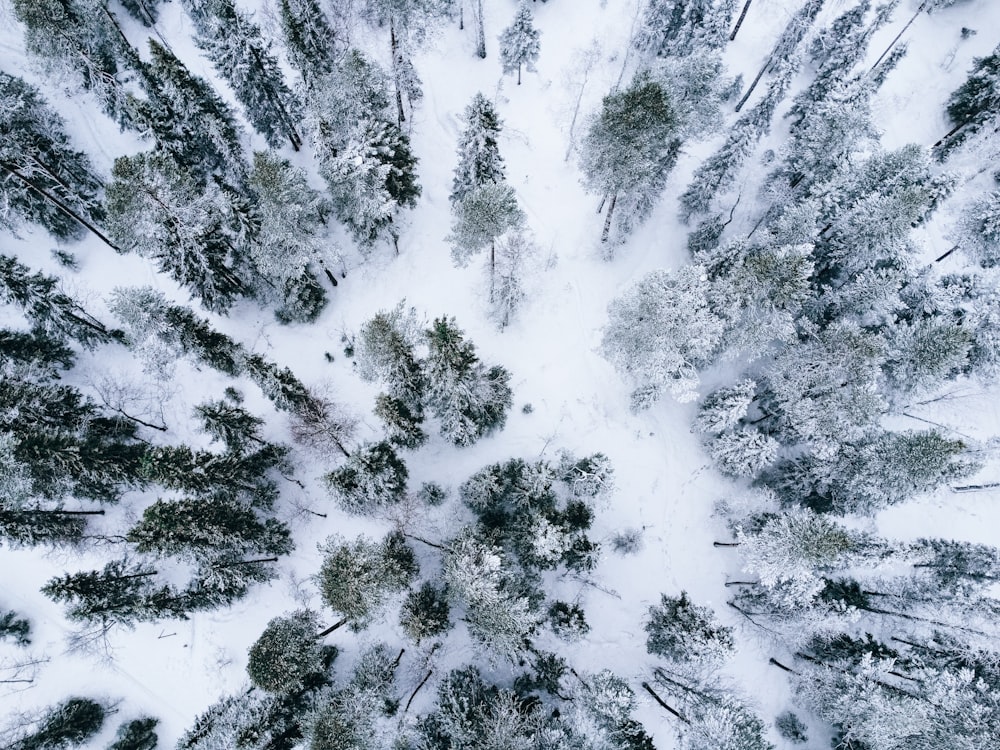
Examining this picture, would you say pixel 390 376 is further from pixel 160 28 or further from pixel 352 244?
pixel 160 28

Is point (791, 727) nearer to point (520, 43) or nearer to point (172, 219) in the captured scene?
point (172, 219)

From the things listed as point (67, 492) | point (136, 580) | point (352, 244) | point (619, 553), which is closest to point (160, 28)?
point (352, 244)

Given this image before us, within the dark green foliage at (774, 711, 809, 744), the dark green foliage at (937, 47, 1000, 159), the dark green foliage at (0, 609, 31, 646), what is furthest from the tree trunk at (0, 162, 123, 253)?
the dark green foliage at (937, 47, 1000, 159)

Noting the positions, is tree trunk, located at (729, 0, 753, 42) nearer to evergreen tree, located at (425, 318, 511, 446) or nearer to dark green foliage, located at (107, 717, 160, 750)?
evergreen tree, located at (425, 318, 511, 446)

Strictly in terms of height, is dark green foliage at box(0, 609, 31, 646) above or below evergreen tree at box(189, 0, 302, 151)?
below

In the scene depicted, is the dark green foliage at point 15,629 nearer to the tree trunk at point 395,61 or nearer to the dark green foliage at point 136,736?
the dark green foliage at point 136,736

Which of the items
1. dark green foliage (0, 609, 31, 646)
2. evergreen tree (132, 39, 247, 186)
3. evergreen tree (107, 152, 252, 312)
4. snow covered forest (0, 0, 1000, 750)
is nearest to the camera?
evergreen tree (107, 152, 252, 312)

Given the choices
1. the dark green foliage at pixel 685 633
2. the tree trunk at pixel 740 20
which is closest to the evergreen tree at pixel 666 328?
the dark green foliage at pixel 685 633
